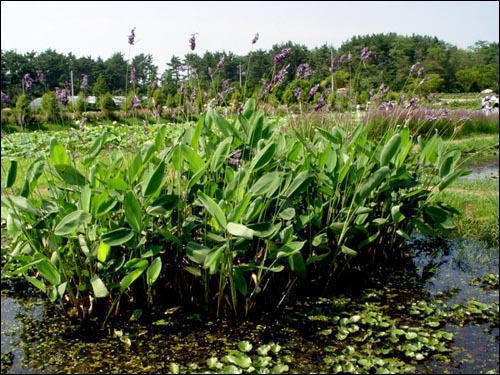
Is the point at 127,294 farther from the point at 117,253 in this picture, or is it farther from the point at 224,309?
the point at 224,309

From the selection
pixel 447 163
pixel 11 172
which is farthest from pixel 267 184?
pixel 447 163

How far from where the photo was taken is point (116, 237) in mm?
2326

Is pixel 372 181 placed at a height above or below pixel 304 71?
below

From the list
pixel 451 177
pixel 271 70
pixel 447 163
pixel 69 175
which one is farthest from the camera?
pixel 271 70

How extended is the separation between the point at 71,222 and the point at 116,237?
199mm

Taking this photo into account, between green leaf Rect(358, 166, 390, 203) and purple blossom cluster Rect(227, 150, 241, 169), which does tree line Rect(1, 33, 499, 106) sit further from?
green leaf Rect(358, 166, 390, 203)

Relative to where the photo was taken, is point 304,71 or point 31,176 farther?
point 304,71

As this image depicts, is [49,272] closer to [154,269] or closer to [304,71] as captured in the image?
[154,269]

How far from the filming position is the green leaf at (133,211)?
2.29 meters

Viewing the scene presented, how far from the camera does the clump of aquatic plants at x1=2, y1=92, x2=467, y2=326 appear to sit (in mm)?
2395

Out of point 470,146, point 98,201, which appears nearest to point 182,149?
point 98,201

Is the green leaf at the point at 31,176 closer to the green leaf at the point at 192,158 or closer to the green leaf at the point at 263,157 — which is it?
the green leaf at the point at 192,158

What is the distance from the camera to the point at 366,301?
294 centimetres

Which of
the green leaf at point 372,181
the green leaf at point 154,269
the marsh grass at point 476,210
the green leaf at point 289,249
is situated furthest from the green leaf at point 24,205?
the marsh grass at point 476,210
